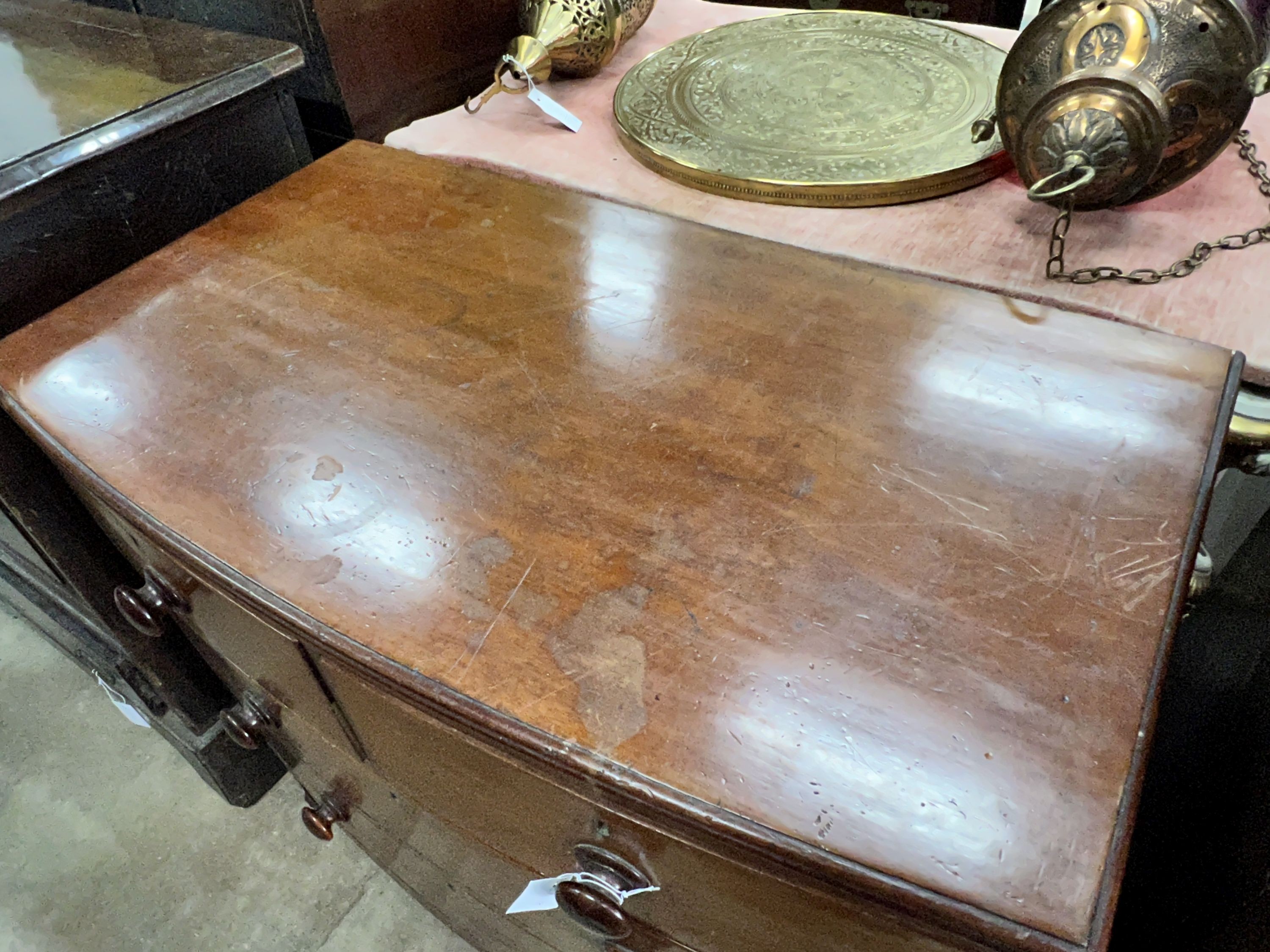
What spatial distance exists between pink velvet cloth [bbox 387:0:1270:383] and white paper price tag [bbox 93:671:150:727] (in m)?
0.93

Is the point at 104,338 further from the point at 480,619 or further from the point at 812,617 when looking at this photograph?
the point at 812,617

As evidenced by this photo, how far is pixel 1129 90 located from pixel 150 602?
40.4 inches

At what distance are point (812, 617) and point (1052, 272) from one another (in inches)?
21.1

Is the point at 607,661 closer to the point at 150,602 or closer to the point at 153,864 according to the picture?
the point at 150,602

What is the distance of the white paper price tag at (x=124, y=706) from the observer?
4.27 ft

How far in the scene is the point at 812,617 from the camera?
503mm

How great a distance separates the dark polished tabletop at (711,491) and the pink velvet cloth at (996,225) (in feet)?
0.41

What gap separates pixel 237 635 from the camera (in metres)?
0.72

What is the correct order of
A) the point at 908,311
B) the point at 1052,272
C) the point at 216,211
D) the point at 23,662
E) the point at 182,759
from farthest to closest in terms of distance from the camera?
the point at 23,662 < the point at 182,759 < the point at 216,211 < the point at 1052,272 < the point at 908,311

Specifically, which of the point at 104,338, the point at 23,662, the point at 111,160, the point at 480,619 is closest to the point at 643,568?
the point at 480,619

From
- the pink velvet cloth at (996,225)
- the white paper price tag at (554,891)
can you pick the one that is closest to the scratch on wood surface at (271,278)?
the pink velvet cloth at (996,225)

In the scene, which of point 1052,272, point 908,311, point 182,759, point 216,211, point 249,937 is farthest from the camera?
point 182,759

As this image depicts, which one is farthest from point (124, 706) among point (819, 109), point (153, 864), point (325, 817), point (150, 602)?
point (819, 109)

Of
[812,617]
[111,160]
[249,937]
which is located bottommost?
[249,937]
